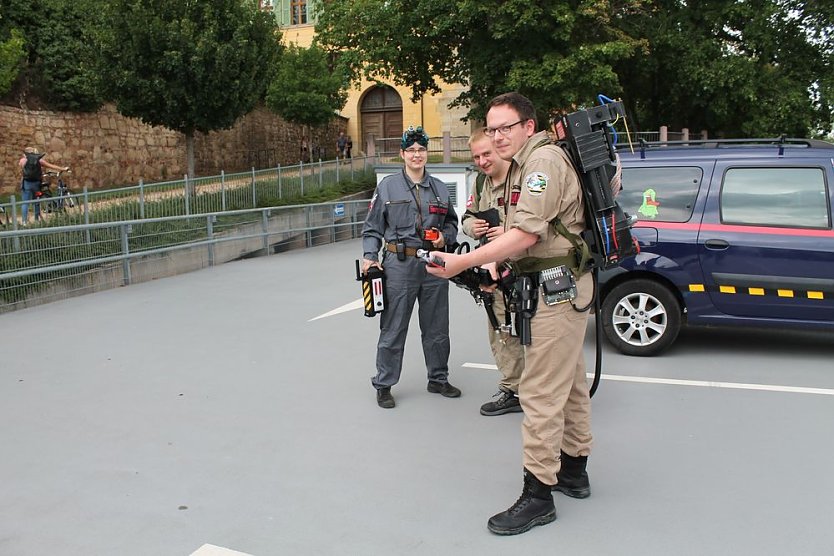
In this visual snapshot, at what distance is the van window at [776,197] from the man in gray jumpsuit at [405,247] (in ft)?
8.43

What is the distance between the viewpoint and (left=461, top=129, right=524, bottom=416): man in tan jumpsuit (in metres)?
4.42

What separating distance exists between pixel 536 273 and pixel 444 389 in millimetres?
2151

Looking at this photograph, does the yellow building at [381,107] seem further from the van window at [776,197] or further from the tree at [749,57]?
the van window at [776,197]

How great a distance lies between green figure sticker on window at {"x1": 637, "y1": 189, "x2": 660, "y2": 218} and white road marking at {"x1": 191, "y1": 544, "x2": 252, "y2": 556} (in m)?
4.51

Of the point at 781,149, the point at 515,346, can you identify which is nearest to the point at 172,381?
the point at 515,346

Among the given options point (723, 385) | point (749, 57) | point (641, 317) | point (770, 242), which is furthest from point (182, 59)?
point (749, 57)

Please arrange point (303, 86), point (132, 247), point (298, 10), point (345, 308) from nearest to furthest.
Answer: point (345, 308) → point (132, 247) → point (303, 86) → point (298, 10)

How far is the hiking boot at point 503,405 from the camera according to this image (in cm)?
493

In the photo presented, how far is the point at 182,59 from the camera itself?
18031 mm

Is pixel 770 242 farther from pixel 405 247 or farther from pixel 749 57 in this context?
pixel 749 57

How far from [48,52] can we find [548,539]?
23789 mm

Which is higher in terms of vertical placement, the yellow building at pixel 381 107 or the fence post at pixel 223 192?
the yellow building at pixel 381 107

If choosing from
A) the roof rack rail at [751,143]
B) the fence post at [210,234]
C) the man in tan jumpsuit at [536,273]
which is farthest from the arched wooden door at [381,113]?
the man in tan jumpsuit at [536,273]

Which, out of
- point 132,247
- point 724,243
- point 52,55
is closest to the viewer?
point 724,243
